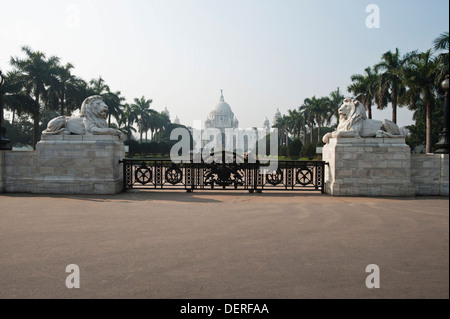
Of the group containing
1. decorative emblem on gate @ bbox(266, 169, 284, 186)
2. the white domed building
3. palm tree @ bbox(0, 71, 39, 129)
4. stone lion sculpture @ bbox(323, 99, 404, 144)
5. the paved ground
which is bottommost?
the paved ground

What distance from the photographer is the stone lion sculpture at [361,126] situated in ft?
31.7

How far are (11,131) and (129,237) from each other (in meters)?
46.8

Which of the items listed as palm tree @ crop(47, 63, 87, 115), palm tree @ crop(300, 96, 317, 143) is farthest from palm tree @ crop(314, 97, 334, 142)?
palm tree @ crop(47, 63, 87, 115)

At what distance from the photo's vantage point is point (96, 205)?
25.7 feet

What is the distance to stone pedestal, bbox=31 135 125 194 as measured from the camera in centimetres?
980

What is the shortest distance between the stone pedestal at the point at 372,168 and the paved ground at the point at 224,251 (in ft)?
7.25

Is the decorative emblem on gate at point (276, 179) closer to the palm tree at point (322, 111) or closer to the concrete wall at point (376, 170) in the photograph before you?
the concrete wall at point (376, 170)

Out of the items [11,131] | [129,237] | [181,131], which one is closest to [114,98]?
[11,131]

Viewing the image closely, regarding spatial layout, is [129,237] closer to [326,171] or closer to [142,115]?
[326,171]

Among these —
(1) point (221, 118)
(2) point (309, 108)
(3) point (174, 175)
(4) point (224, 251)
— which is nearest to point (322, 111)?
(2) point (309, 108)

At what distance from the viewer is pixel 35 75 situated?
26641 mm

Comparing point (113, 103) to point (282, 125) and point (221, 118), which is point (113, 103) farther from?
point (221, 118)

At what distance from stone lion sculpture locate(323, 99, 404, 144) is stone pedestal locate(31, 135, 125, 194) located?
6.80 meters

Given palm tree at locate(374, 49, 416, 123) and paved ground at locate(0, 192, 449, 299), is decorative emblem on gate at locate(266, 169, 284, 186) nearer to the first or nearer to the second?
paved ground at locate(0, 192, 449, 299)
